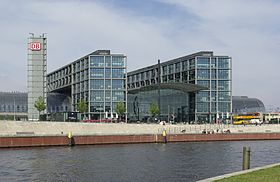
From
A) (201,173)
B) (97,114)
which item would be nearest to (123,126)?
(97,114)

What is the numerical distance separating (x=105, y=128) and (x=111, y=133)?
11.1m

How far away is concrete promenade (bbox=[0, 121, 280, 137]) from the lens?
10162 cm

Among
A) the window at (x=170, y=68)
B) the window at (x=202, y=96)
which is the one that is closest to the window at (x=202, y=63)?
the window at (x=202, y=96)

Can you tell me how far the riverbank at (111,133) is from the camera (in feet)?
306

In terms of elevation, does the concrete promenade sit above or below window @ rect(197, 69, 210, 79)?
below

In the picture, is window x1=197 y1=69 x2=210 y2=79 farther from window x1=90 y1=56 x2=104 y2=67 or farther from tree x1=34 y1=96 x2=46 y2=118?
tree x1=34 y1=96 x2=46 y2=118

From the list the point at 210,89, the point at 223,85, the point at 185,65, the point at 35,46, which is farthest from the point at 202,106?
the point at 35,46

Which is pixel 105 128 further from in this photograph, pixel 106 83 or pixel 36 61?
pixel 106 83

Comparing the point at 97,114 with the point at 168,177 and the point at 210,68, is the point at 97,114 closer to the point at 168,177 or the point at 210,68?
the point at 210,68

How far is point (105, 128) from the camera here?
11562 centimetres

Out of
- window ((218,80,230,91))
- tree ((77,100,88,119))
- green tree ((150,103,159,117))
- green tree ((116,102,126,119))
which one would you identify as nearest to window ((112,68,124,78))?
green tree ((116,102,126,119))

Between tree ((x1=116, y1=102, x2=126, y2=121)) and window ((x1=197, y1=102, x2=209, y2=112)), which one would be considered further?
window ((x1=197, y1=102, x2=209, y2=112))

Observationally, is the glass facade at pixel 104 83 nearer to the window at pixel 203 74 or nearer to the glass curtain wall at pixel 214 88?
the glass curtain wall at pixel 214 88

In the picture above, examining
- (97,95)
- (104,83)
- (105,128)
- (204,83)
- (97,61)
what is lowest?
(105,128)
